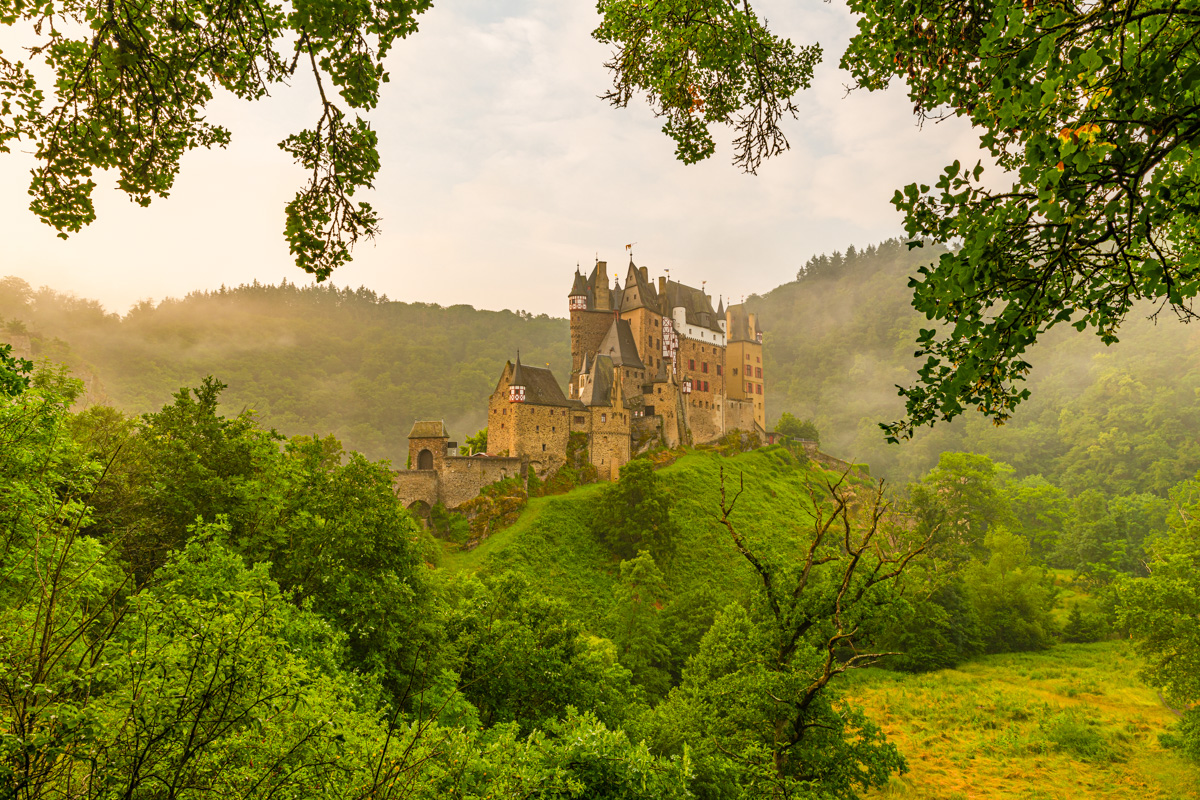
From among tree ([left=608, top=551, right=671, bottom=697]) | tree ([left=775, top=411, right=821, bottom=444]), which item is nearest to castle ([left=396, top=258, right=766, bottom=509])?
tree ([left=775, top=411, right=821, bottom=444])

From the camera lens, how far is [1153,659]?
65.3 ft

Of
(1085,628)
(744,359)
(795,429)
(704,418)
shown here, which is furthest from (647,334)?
(1085,628)

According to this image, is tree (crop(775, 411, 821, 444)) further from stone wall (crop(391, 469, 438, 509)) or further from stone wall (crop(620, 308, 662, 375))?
stone wall (crop(391, 469, 438, 509))

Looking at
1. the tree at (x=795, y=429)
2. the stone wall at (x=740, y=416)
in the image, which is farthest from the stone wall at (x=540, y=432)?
the tree at (x=795, y=429)

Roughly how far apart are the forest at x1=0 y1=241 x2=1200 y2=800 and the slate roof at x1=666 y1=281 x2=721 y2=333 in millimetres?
14593

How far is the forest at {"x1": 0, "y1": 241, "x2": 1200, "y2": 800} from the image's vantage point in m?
4.48

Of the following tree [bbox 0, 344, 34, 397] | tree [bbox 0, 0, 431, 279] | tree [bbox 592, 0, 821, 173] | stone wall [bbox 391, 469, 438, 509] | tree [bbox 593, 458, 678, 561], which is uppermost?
tree [bbox 592, 0, 821, 173]

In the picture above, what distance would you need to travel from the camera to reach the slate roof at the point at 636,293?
50.9 m

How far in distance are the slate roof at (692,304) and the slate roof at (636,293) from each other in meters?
2.60

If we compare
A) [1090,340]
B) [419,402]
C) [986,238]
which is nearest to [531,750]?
[986,238]

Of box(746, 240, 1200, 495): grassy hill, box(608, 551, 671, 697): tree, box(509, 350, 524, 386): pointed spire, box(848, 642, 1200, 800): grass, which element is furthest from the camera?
box(746, 240, 1200, 495): grassy hill

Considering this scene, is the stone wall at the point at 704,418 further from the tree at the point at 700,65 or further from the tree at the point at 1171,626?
the tree at the point at 700,65

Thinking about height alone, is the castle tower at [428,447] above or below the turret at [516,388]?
below

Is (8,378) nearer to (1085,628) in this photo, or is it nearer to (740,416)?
(1085,628)
